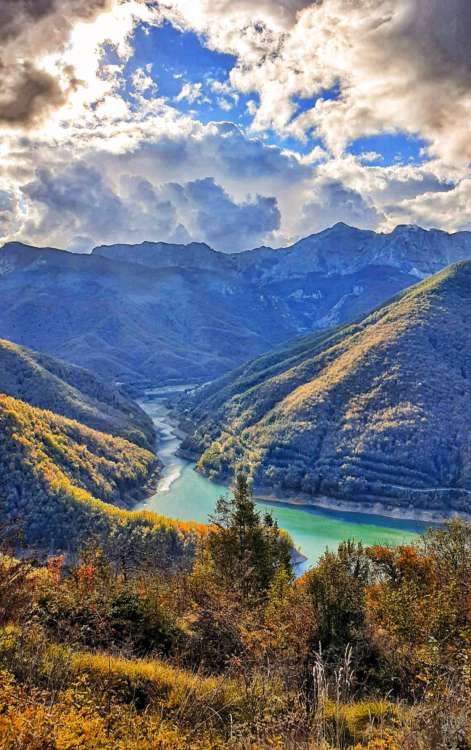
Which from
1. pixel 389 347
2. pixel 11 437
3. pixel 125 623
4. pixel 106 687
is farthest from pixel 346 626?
pixel 389 347

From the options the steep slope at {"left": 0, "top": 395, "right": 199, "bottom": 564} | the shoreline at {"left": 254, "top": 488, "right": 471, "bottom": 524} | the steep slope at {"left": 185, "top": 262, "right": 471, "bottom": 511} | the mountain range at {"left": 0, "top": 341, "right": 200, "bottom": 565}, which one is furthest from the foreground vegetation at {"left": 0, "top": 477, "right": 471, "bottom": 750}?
the steep slope at {"left": 185, "top": 262, "right": 471, "bottom": 511}

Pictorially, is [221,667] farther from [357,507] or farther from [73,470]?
[357,507]

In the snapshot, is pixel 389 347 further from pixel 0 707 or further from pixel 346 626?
pixel 0 707

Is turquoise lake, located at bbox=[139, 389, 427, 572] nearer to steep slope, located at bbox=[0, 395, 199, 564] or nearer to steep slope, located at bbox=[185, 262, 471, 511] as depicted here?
steep slope, located at bbox=[185, 262, 471, 511]

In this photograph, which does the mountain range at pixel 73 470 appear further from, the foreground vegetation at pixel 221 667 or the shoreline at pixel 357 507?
the shoreline at pixel 357 507

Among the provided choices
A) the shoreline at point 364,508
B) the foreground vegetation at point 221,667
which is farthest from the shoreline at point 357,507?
the foreground vegetation at point 221,667

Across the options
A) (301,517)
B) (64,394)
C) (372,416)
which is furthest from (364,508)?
(64,394)

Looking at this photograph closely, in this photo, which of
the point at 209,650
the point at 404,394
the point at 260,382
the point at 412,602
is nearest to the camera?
the point at 209,650
